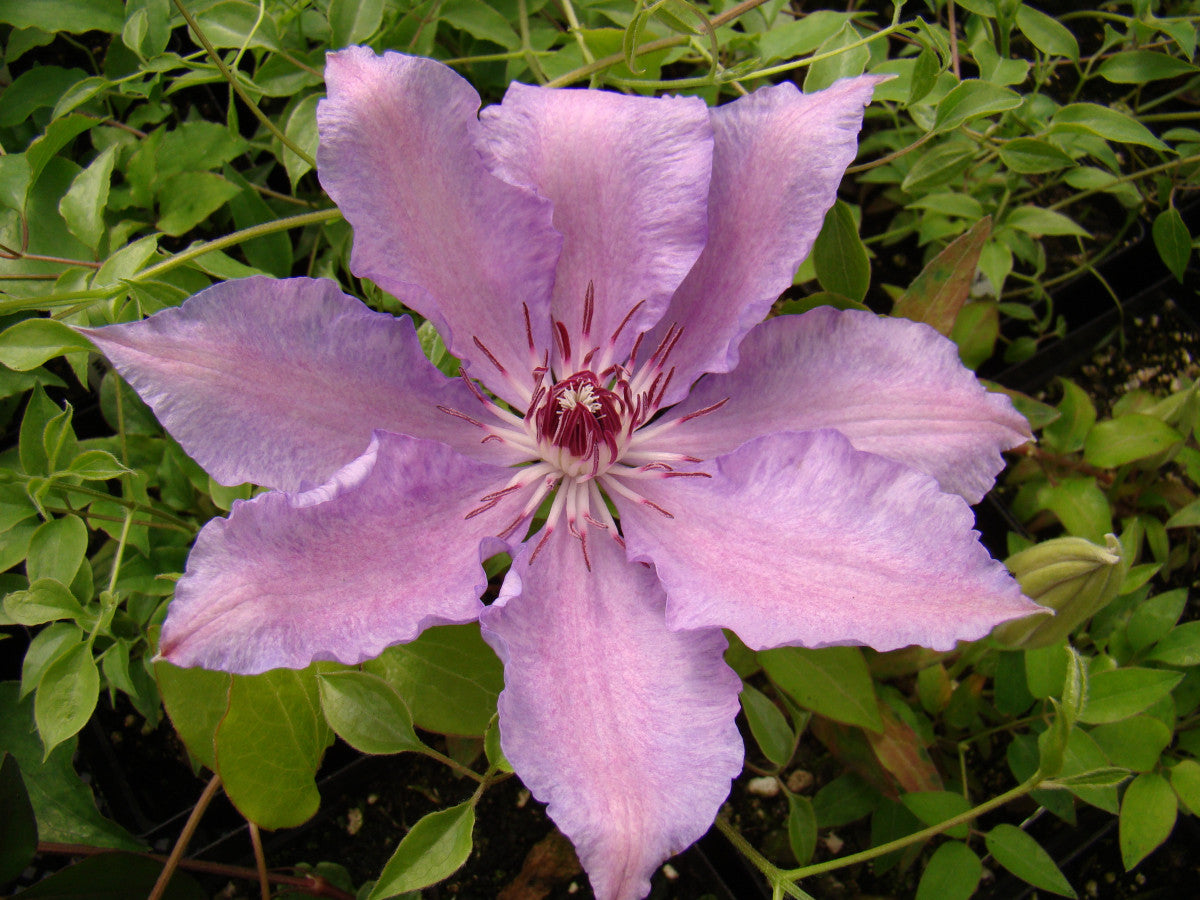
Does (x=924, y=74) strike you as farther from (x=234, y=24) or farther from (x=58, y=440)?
(x=58, y=440)

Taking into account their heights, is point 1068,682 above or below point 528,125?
below

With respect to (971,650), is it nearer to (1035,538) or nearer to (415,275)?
(1035,538)

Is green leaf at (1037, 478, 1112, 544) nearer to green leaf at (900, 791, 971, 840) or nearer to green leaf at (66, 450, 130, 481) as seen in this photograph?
green leaf at (900, 791, 971, 840)

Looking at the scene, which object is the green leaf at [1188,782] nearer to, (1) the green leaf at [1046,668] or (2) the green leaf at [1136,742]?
(2) the green leaf at [1136,742]

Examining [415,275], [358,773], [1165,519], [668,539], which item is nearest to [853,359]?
[668,539]

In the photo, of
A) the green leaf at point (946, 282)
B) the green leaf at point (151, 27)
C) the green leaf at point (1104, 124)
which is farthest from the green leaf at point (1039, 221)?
the green leaf at point (151, 27)

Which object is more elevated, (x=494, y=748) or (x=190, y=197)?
(x=190, y=197)

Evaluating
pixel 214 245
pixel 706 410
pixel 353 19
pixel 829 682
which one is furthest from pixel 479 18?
pixel 829 682
